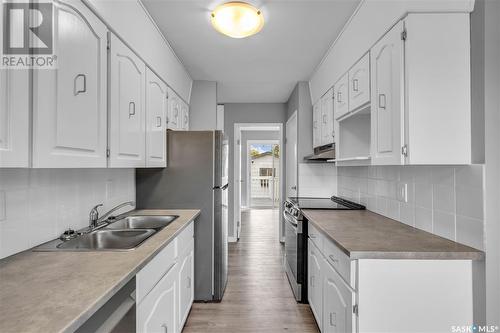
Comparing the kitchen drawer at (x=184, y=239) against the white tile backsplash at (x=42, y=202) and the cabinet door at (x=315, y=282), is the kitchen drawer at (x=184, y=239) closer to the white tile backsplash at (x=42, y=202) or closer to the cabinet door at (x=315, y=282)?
the white tile backsplash at (x=42, y=202)

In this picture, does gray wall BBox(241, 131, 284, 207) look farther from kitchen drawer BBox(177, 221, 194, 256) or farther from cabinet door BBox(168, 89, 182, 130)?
kitchen drawer BBox(177, 221, 194, 256)

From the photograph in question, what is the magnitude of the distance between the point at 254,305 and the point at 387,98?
2.12 meters

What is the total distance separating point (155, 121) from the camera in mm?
2312

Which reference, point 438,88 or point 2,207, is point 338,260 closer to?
point 438,88

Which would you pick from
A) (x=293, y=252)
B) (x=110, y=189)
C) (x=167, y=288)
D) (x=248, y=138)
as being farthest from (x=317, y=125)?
(x=248, y=138)

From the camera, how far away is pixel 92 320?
89cm

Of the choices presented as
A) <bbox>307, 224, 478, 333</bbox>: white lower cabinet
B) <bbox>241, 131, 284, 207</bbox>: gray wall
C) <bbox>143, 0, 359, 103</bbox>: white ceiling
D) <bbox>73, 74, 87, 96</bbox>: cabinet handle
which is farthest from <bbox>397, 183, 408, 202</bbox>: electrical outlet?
<bbox>241, 131, 284, 207</bbox>: gray wall

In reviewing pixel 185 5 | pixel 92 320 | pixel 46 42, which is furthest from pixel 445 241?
pixel 185 5

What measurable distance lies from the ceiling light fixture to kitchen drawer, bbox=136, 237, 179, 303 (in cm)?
163

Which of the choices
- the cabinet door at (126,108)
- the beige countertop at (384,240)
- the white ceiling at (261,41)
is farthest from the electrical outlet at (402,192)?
the cabinet door at (126,108)

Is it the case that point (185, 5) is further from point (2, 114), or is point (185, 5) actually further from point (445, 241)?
point (445, 241)

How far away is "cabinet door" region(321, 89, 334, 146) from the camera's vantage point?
9.21 ft

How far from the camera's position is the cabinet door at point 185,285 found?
6.67 feet

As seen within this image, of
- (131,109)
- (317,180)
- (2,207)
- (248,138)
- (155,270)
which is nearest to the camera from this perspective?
(2,207)
